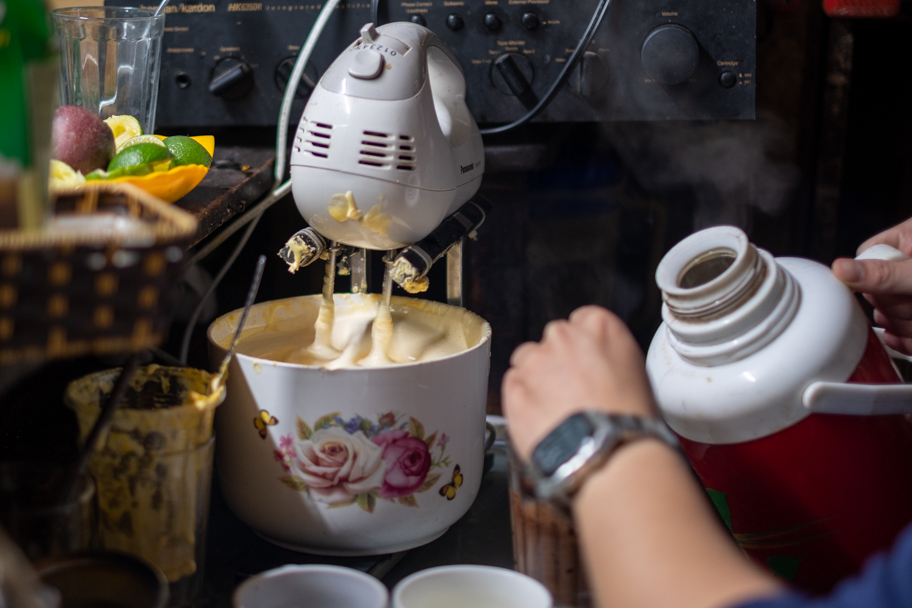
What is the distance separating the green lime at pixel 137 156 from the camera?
0.59m

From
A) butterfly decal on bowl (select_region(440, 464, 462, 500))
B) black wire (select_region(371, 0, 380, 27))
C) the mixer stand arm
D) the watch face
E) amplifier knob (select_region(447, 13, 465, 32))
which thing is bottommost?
butterfly decal on bowl (select_region(440, 464, 462, 500))

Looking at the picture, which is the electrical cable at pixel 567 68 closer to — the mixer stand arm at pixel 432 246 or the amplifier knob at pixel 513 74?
the amplifier knob at pixel 513 74

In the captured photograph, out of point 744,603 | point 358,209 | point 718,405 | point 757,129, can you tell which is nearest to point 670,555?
point 744,603

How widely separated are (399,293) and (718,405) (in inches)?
19.7

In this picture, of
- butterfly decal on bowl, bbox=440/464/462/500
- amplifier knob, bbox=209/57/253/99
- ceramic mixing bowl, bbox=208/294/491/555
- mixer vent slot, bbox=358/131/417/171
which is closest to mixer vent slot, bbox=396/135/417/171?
mixer vent slot, bbox=358/131/417/171

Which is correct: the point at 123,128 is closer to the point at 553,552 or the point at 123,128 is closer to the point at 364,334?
the point at 364,334

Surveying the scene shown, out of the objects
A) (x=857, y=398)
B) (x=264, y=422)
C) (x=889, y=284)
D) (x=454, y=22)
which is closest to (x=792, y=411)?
(x=857, y=398)

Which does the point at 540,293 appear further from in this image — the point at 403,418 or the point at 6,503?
the point at 6,503

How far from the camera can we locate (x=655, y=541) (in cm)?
37

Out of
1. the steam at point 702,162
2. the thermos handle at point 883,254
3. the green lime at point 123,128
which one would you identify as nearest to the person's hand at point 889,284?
the thermos handle at point 883,254

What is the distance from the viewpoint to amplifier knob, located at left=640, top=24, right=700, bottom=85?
793 millimetres

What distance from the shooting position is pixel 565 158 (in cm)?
92

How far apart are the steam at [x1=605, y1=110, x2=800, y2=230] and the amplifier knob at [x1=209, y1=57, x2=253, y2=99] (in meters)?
0.41

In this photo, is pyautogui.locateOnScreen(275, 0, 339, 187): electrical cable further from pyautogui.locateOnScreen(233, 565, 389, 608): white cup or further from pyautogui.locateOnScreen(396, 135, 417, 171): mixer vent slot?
pyautogui.locateOnScreen(233, 565, 389, 608): white cup
